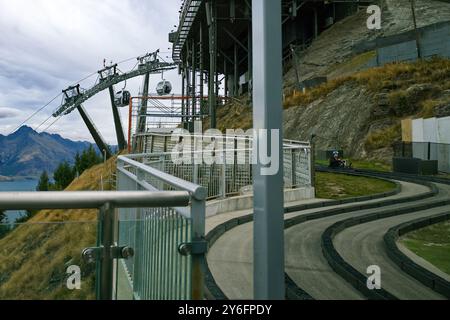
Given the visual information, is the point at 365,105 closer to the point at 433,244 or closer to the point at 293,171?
the point at 293,171

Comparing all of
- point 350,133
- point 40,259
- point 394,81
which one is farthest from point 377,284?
point 394,81

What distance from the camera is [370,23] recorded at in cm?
4381

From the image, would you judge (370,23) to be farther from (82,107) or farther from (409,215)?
(409,215)

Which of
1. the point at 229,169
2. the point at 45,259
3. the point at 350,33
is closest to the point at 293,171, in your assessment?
the point at 229,169

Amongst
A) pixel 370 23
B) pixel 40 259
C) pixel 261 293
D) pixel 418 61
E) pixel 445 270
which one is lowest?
pixel 445 270

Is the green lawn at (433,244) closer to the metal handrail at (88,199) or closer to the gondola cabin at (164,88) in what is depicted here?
the metal handrail at (88,199)

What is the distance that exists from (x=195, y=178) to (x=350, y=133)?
20654 mm

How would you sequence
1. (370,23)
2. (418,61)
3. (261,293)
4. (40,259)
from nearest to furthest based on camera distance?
(40,259)
(261,293)
(418,61)
(370,23)

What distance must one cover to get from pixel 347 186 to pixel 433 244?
24.0ft

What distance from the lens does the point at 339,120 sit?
1152 inches

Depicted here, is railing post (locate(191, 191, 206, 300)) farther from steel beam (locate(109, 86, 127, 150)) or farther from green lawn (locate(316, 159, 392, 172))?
steel beam (locate(109, 86, 127, 150))

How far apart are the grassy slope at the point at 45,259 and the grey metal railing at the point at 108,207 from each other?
0.07 metres

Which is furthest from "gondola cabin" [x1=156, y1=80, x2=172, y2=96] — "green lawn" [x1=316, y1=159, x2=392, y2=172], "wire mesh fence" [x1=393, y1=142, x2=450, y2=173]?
"wire mesh fence" [x1=393, y1=142, x2=450, y2=173]

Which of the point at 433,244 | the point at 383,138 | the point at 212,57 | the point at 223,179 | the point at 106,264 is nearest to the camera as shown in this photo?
the point at 106,264
